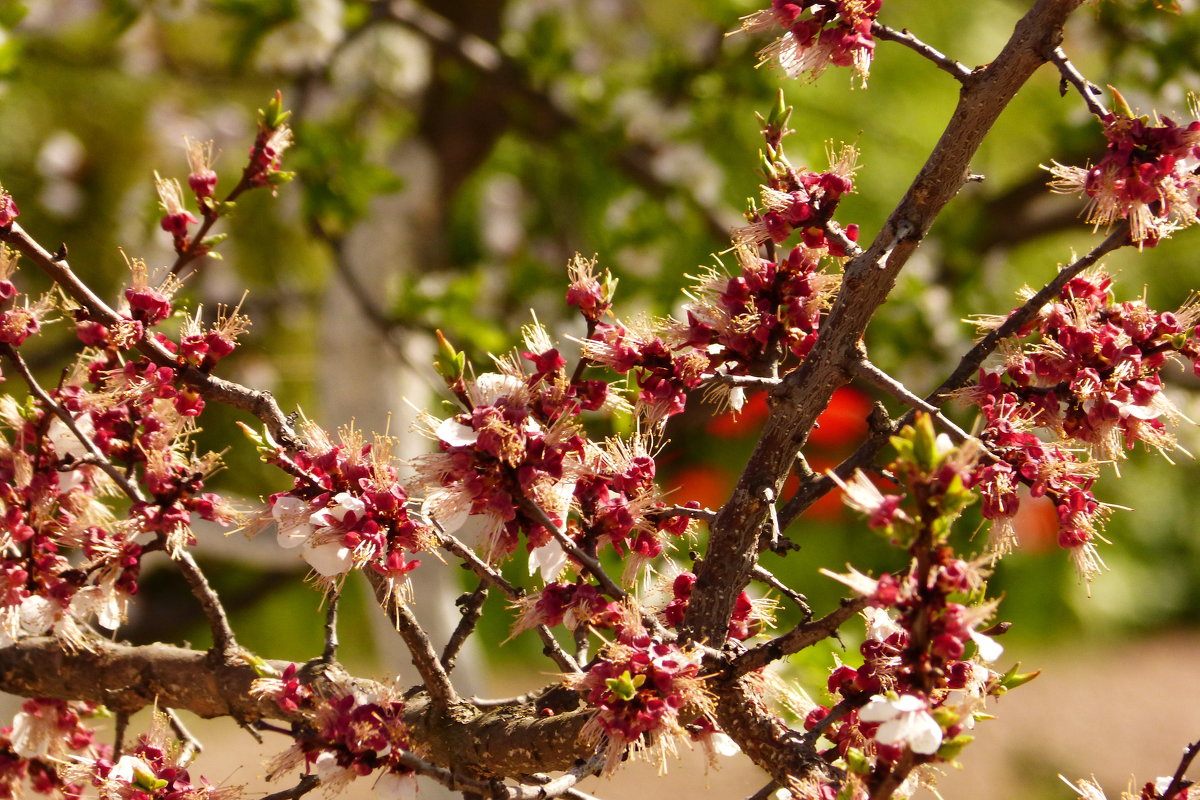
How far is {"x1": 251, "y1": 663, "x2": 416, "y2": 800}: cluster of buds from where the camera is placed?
758mm

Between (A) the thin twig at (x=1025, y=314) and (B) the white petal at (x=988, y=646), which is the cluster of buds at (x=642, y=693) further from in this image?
(A) the thin twig at (x=1025, y=314)

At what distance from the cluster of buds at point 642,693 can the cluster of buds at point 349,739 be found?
0.53ft

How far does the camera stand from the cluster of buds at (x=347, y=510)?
0.71 metres

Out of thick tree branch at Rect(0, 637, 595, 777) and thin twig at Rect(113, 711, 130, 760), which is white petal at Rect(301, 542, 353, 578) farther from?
thin twig at Rect(113, 711, 130, 760)

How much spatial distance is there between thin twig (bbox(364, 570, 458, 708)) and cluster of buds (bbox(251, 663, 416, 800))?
0.13 ft

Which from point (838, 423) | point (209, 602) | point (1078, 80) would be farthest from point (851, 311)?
point (838, 423)

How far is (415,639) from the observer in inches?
32.4

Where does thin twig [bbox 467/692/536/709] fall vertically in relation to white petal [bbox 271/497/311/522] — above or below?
below

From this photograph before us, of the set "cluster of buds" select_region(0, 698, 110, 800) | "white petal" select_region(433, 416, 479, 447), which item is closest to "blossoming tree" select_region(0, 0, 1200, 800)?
"white petal" select_region(433, 416, 479, 447)

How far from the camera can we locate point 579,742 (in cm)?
76

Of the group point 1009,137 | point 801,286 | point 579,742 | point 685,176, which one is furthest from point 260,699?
point 1009,137

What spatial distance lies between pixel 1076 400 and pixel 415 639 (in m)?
0.51

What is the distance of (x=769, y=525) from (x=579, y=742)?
0.20 metres

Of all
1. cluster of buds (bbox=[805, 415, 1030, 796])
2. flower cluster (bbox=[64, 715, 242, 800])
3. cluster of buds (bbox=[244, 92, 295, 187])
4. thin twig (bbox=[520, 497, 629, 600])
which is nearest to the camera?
cluster of buds (bbox=[805, 415, 1030, 796])
